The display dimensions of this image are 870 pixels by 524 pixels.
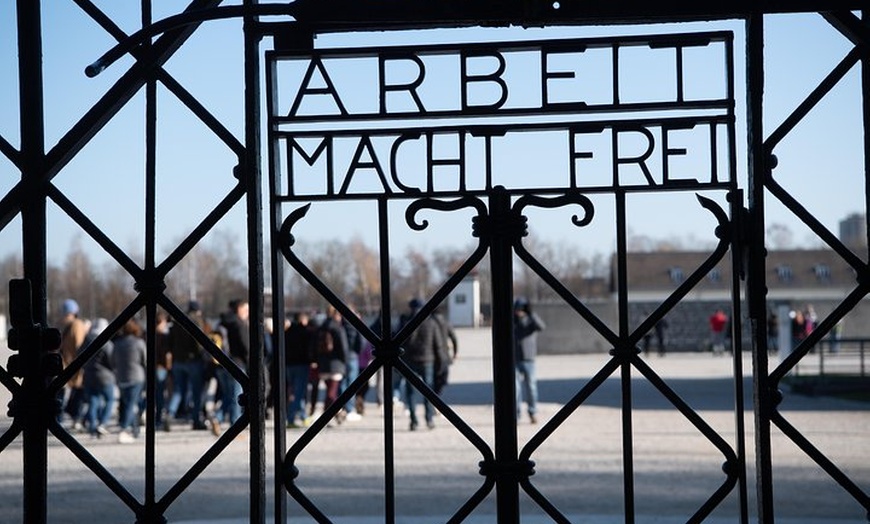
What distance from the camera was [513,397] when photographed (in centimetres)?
361

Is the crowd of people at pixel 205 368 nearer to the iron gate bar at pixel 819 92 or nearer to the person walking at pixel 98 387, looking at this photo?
the person walking at pixel 98 387

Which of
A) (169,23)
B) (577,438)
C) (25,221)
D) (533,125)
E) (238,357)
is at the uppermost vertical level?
(169,23)

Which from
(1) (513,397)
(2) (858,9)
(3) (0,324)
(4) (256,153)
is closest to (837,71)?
(2) (858,9)

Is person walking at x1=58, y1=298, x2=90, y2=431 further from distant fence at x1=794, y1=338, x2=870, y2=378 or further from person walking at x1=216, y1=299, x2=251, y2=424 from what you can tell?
distant fence at x1=794, y1=338, x2=870, y2=378

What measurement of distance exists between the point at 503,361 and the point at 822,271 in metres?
94.1

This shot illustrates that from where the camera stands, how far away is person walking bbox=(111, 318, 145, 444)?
1427 cm

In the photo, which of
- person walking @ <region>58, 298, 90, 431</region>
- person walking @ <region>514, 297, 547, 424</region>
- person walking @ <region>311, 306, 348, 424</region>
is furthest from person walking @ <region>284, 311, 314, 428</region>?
person walking @ <region>514, 297, 547, 424</region>

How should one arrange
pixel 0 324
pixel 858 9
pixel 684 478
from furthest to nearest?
1. pixel 0 324
2. pixel 684 478
3. pixel 858 9

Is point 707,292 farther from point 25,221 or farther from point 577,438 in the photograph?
point 25,221

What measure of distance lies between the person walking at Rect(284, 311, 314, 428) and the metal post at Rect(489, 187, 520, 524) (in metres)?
11.7

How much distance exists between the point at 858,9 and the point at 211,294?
7630 centimetres

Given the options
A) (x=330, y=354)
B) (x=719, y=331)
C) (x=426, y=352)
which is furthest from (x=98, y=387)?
(x=719, y=331)

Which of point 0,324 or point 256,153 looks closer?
point 256,153

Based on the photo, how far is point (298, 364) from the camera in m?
15.2
